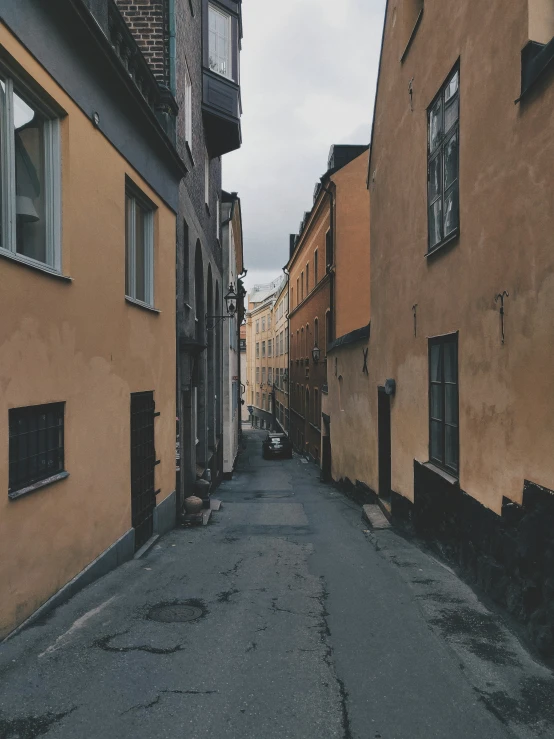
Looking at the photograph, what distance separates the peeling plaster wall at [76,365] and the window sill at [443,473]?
13.1ft

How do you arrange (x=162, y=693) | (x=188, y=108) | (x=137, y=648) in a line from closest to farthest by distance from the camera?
(x=162, y=693), (x=137, y=648), (x=188, y=108)

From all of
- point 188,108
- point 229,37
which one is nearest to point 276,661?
point 188,108

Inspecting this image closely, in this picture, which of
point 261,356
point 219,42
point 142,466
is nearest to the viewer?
point 142,466

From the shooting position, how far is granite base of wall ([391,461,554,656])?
179 inches

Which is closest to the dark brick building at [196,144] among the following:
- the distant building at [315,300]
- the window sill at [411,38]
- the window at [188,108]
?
the window at [188,108]

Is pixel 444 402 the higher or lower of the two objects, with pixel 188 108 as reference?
lower

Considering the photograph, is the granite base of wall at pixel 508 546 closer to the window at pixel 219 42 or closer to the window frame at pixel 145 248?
the window frame at pixel 145 248

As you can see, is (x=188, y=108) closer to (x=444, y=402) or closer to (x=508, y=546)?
(x=444, y=402)

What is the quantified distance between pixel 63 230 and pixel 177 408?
5.64 m

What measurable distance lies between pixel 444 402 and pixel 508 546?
2.60 m

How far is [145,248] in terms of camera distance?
29.4ft

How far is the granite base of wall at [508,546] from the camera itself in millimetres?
4543

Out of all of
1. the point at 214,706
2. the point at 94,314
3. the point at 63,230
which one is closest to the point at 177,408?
the point at 94,314

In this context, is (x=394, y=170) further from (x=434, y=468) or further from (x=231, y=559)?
(x=231, y=559)
